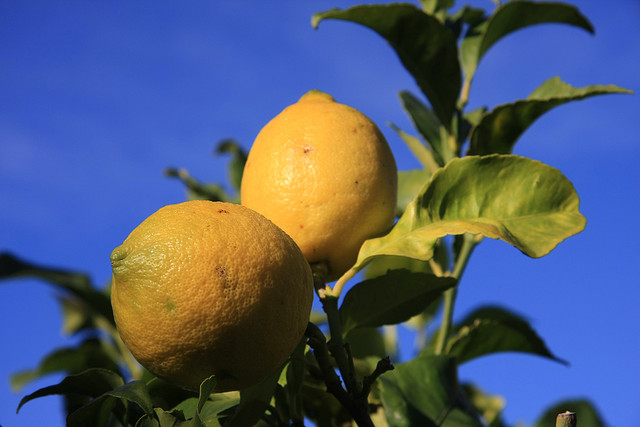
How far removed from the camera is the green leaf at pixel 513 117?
1.30 meters

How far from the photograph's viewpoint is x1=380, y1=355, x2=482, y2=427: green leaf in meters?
1.09

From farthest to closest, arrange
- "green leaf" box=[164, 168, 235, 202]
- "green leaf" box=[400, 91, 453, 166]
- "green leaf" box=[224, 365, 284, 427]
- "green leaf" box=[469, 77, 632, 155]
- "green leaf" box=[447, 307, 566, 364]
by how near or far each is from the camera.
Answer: "green leaf" box=[164, 168, 235, 202] → "green leaf" box=[400, 91, 453, 166] → "green leaf" box=[447, 307, 566, 364] → "green leaf" box=[469, 77, 632, 155] → "green leaf" box=[224, 365, 284, 427]

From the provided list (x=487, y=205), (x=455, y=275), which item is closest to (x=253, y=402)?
(x=487, y=205)

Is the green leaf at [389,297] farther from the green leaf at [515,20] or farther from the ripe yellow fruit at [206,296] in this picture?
the green leaf at [515,20]

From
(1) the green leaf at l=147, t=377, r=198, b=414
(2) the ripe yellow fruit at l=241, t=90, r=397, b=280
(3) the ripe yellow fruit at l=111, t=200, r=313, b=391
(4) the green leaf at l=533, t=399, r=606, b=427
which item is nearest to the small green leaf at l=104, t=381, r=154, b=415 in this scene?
(3) the ripe yellow fruit at l=111, t=200, r=313, b=391

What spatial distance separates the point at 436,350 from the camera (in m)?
1.56

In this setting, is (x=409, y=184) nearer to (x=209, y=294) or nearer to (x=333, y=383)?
(x=333, y=383)

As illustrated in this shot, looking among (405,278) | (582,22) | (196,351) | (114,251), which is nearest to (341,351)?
(405,278)

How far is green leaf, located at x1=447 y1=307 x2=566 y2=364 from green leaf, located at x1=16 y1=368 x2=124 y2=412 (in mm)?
777

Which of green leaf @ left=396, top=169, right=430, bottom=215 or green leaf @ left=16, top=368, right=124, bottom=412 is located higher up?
green leaf @ left=396, top=169, right=430, bottom=215

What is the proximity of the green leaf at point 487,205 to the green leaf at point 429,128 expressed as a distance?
527 millimetres

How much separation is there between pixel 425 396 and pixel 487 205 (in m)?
0.38

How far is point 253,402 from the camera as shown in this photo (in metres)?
0.94

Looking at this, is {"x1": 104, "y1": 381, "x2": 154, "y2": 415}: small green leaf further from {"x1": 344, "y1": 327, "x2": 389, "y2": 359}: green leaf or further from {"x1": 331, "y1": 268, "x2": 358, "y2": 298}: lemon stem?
{"x1": 344, "y1": 327, "x2": 389, "y2": 359}: green leaf
